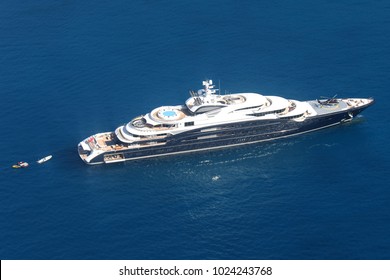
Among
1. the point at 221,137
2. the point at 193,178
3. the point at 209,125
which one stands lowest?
the point at 193,178

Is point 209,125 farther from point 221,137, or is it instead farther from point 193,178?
point 193,178

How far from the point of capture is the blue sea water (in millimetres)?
139625

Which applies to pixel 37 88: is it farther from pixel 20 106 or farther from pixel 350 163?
pixel 350 163

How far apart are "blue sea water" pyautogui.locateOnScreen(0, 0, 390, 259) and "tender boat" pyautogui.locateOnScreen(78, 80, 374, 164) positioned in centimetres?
280

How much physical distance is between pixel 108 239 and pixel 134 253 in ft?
23.6

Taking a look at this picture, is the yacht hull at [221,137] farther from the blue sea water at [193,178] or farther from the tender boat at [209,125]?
the blue sea water at [193,178]

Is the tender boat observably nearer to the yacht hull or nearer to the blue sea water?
the yacht hull

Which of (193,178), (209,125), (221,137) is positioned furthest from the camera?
(221,137)

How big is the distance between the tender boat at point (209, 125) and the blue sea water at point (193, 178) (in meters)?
2.80

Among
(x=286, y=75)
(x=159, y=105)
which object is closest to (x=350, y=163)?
(x=286, y=75)

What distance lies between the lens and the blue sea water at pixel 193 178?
13962 cm

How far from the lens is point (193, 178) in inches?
6275

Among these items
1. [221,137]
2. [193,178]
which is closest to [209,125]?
[221,137]

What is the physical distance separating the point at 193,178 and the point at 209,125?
1529cm
